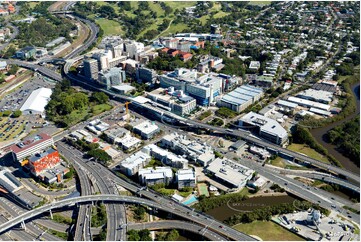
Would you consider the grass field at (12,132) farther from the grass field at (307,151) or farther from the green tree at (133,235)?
the grass field at (307,151)

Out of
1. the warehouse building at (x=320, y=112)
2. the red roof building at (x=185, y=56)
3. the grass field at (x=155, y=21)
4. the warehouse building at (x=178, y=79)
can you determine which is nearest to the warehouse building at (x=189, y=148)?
the warehouse building at (x=178, y=79)

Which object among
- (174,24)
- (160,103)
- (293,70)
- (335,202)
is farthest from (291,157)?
(174,24)

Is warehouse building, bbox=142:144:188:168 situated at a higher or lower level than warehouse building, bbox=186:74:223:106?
lower

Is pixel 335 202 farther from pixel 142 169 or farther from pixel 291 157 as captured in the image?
pixel 142 169

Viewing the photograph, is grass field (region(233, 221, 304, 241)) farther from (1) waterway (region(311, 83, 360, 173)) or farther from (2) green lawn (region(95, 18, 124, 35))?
(2) green lawn (region(95, 18, 124, 35))

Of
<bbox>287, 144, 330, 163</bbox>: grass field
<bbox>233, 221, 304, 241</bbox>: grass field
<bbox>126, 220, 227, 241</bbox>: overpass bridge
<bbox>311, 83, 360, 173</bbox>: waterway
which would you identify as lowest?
<bbox>311, 83, 360, 173</bbox>: waterway

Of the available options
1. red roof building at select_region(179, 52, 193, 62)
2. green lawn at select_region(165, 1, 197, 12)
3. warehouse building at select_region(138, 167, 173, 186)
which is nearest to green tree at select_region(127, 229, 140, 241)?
warehouse building at select_region(138, 167, 173, 186)

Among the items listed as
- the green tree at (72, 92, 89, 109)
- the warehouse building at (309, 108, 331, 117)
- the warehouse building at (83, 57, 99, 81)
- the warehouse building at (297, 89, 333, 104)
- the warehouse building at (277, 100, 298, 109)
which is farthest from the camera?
the warehouse building at (83, 57, 99, 81)
